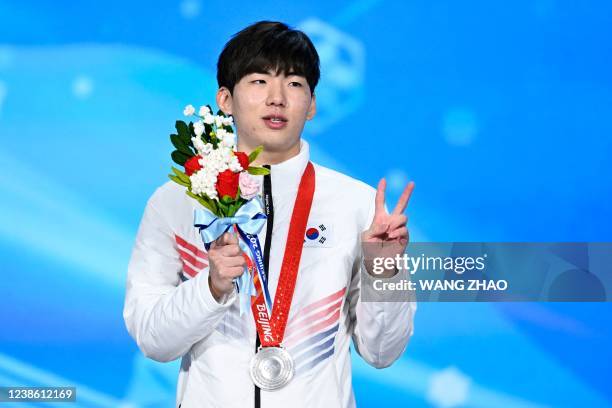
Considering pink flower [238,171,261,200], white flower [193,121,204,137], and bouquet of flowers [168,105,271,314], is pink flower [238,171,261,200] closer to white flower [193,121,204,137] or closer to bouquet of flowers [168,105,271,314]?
bouquet of flowers [168,105,271,314]

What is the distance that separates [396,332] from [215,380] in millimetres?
485

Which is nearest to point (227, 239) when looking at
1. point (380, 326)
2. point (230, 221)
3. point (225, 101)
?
point (230, 221)

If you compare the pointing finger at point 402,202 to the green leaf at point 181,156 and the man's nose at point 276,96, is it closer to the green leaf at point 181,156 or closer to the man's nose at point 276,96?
the man's nose at point 276,96

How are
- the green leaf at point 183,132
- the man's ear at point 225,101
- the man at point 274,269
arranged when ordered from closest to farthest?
the man at point 274,269 < the green leaf at point 183,132 < the man's ear at point 225,101

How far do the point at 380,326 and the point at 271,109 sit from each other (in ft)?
2.13

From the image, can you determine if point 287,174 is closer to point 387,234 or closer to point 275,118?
point 275,118

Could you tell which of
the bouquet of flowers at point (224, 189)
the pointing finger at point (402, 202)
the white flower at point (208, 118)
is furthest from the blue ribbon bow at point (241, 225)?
the pointing finger at point (402, 202)

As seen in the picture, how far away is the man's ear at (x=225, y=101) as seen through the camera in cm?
281

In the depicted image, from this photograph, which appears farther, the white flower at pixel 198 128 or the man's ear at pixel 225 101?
the man's ear at pixel 225 101

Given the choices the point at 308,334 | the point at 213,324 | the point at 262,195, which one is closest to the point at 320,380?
the point at 308,334

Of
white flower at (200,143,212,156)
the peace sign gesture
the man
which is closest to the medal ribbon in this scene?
the man

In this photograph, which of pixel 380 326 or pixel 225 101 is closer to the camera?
pixel 380 326

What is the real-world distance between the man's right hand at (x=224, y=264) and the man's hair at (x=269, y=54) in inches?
22.2

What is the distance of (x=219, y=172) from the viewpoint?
238 centimetres
